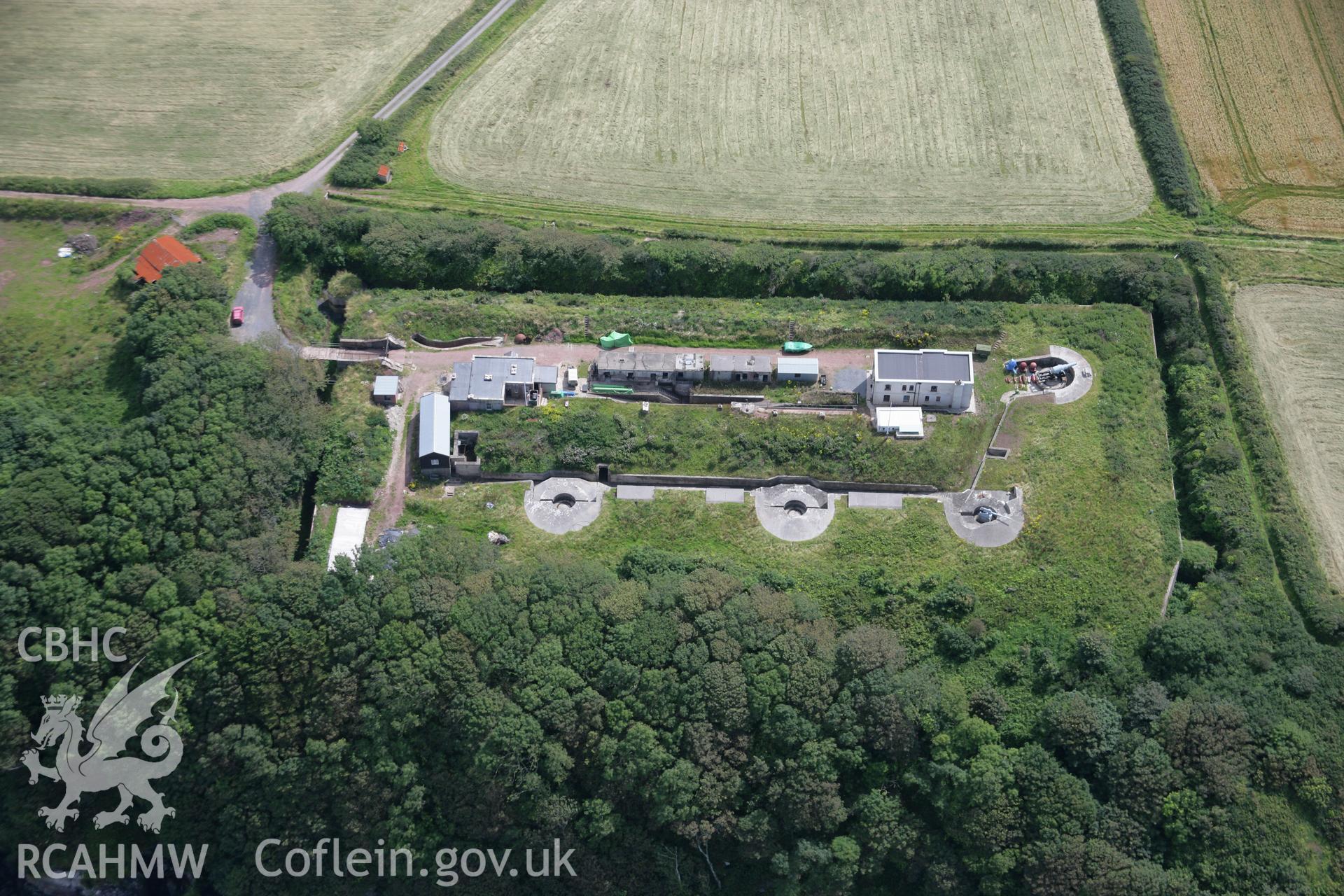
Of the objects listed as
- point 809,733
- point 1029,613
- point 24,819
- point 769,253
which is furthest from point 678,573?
point 24,819

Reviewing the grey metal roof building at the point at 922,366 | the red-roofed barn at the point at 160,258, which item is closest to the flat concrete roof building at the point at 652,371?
the grey metal roof building at the point at 922,366

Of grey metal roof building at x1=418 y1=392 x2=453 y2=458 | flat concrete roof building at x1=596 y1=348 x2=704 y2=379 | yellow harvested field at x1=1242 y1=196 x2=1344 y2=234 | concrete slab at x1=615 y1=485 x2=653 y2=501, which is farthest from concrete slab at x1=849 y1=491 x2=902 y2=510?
yellow harvested field at x1=1242 y1=196 x2=1344 y2=234

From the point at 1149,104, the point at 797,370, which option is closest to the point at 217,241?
the point at 797,370

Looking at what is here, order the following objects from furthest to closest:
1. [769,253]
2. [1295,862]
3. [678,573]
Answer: [769,253] → [678,573] → [1295,862]

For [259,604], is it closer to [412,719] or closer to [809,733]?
[412,719]

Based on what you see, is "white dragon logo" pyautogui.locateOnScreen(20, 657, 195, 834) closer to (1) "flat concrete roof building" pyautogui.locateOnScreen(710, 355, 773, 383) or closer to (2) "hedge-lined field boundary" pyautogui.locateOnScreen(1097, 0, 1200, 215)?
(1) "flat concrete roof building" pyautogui.locateOnScreen(710, 355, 773, 383)

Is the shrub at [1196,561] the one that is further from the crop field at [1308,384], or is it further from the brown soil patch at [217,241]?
the brown soil patch at [217,241]
